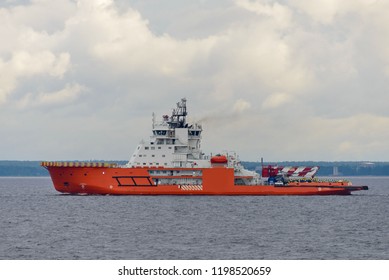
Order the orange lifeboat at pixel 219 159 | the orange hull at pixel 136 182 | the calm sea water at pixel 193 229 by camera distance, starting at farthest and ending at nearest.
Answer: the orange lifeboat at pixel 219 159 → the orange hull at pixel 136 182 → the calm sea water at pixel 193 229

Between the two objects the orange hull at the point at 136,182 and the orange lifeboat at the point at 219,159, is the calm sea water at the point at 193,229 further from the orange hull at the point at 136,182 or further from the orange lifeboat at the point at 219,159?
the orange lifeboat at the point at 219,159

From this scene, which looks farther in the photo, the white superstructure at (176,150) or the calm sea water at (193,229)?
the white superstructure at (176,150)

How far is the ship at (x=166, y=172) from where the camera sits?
86.0 m

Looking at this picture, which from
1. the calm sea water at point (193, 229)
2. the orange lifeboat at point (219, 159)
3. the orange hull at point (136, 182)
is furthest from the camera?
the orange lifeboat at point (219, 159)

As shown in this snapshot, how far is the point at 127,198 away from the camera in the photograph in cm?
8738

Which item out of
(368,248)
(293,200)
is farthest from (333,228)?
(293,200)

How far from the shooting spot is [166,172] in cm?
8650

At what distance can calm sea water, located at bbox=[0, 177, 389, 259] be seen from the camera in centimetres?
4562

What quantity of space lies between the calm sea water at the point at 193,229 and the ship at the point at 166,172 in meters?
1.43

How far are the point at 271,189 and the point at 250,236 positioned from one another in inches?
1435

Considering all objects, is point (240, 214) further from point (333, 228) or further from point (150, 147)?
→ point (150, 147)

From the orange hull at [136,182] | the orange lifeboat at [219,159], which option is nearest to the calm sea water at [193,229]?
the orange hull at [136,182]

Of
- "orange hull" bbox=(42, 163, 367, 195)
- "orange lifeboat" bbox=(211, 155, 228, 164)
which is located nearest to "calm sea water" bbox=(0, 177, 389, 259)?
"orange hull" bbox=(42, 163, 367, 195)

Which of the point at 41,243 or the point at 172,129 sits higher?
the point at 172,129
